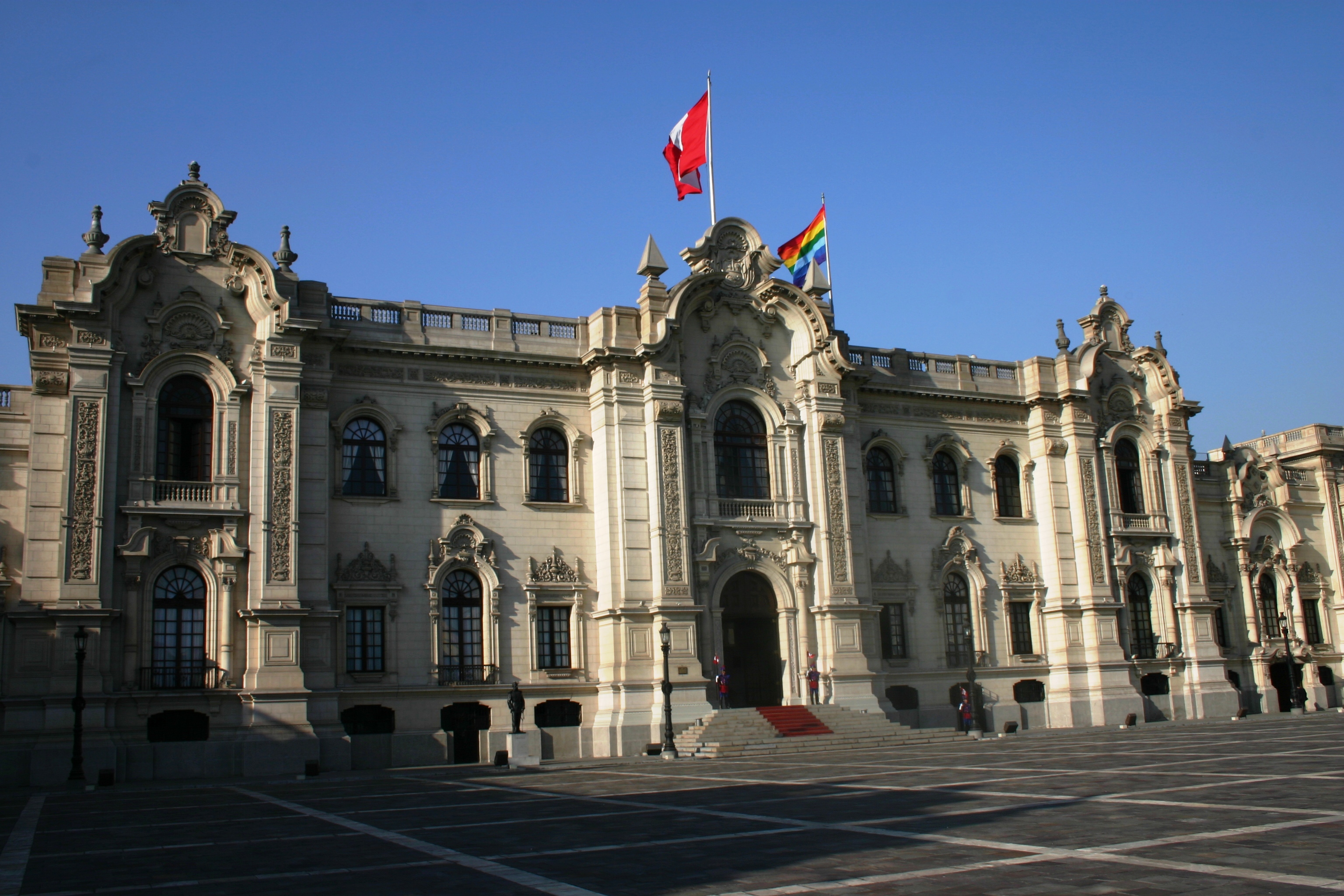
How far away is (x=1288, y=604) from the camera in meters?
49.9

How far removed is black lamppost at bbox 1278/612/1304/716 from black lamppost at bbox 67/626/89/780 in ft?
→ 136

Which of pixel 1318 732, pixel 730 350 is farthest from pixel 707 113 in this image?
pixel 1318 732

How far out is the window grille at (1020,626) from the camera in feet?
141

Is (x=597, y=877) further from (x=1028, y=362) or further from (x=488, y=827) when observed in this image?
(x=1028, y=362)

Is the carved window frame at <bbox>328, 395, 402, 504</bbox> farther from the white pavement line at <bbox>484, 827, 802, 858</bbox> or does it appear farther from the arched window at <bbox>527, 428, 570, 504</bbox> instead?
the white pavement line at <bbox>484, 827, 802, 858</bbox>

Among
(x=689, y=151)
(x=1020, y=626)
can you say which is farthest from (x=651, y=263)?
(x=1020, y=626)

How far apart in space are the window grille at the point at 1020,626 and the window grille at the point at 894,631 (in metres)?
4.52

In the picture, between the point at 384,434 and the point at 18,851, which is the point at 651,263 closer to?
the point at 384,434

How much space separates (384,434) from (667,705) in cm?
1139

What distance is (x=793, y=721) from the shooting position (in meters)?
35.8

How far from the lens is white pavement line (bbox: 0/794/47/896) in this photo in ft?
42.2

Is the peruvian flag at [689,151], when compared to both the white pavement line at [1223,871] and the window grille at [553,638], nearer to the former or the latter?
the window grille at [553,638]

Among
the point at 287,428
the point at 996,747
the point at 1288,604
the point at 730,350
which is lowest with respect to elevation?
the point at 996,747

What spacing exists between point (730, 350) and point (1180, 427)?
759 inches
